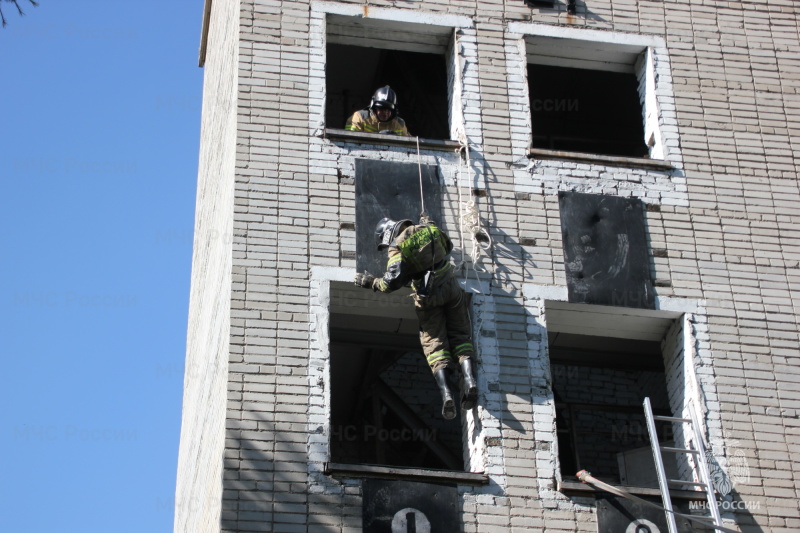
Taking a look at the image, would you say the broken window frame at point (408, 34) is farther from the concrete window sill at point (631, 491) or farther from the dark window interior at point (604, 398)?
the concrete window sill at point (631, 491)

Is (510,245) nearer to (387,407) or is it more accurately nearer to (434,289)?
(434,289)

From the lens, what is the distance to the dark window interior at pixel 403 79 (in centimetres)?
1677

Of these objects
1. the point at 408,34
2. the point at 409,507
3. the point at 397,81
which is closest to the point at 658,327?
the point at 409,507

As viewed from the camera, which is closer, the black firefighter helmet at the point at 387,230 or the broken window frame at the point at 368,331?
the broken window frame at the point at 368,331

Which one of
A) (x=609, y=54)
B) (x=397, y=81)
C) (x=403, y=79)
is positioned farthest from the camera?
(x=397, y=81)

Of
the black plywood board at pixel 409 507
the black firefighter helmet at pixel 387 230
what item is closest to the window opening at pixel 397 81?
the black firefighter helmet at pixel 387 230

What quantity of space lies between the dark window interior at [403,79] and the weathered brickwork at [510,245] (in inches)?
104

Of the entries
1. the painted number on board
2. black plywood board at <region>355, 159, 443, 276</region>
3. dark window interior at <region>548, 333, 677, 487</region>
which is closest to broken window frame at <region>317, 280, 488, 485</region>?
the painted number on board

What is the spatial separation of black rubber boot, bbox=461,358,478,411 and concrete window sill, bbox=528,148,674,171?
249cm

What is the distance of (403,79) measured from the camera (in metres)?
17.0

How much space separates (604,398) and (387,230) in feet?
17.0

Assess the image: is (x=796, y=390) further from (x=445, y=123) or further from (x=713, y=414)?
(x=445, y=123)

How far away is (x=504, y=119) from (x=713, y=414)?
3.52 m

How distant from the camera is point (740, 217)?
13.0m
